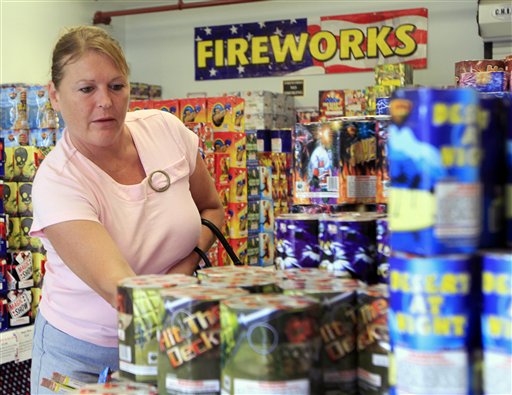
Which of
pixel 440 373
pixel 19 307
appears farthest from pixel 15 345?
pixel 440 373

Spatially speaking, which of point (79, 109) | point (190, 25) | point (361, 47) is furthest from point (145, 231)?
point (190, 25)

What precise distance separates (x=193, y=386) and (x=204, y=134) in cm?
426

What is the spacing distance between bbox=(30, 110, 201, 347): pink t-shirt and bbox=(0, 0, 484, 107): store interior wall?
22.9 feet

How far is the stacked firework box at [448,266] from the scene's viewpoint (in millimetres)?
1081

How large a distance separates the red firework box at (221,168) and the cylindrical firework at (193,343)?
13.9 feet

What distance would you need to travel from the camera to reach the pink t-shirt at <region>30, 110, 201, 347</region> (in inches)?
78.2

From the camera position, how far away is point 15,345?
4.07m

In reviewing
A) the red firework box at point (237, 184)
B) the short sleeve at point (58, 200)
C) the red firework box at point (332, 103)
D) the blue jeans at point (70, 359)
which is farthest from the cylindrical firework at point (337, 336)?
the red firework box at point (332, 103)

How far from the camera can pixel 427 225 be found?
109 cm

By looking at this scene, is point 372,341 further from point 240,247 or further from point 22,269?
point 240,247

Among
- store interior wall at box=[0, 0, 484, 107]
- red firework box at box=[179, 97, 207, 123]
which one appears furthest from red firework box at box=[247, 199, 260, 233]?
store interior wall at box=[0, 0, 484, 107]

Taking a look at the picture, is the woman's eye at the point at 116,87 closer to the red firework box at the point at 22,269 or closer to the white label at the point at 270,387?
the white label at the point at 270,387

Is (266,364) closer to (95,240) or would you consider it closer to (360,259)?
(360,259)

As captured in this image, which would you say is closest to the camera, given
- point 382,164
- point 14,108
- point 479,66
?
point 382,164
